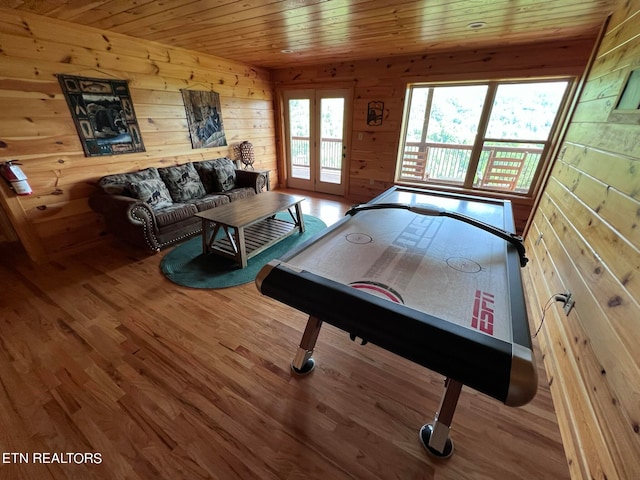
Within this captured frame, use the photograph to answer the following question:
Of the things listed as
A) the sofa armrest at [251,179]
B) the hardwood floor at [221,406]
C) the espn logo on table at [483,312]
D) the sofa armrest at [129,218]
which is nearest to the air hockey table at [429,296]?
the espn logo on table at [483,312]

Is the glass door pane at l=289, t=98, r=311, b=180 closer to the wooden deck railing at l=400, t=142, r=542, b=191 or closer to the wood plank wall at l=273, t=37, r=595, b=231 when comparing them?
the wood plank wall at l=273, t=37, r=595, b=231

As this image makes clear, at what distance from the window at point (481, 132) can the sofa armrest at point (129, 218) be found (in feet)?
12.1

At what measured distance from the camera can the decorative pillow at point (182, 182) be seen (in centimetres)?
330

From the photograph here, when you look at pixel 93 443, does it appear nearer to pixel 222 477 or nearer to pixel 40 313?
pixel 222 477

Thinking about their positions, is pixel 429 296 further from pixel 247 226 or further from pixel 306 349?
pixel 247 226

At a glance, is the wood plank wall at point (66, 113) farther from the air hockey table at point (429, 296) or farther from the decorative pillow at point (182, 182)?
the air hockey table at point (429, 296)

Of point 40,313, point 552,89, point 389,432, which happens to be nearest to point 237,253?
point 40,313

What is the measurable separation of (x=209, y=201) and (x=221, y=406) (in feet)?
8.35

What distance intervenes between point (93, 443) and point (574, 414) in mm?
2303

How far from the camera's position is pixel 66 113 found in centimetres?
260

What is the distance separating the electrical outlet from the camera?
58.3 inches

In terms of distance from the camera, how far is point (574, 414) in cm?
122

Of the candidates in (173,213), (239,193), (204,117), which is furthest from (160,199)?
(204,117)

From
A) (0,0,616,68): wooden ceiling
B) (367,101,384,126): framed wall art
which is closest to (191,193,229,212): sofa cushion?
(0,0,616,68): wooden ceiling
